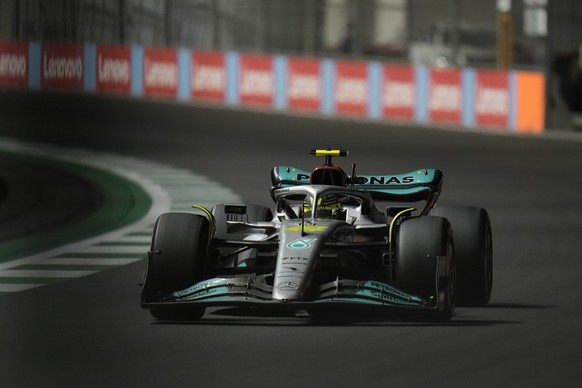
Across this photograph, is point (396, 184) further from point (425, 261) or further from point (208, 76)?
point (208, 76)

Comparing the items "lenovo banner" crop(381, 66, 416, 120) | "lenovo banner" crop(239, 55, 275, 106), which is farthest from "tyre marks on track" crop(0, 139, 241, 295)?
"lenovo banner" crop(239, 55, 275, 106)

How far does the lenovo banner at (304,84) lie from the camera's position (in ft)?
129

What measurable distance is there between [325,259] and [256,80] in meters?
30.5

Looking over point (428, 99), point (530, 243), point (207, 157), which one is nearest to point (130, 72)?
point (428, 99)

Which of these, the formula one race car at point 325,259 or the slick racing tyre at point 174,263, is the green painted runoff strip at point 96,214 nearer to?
the formula one race car at point 325,259

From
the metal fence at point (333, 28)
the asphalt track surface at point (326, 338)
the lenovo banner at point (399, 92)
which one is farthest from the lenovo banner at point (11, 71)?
the metal fence at point (333, 28)

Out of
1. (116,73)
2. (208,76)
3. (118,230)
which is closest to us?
(118,230)

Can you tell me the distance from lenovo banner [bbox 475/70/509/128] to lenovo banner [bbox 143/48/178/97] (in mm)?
10671

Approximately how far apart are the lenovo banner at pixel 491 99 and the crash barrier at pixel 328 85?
0.07ft

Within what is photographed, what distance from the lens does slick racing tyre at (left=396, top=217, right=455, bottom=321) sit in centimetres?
1020

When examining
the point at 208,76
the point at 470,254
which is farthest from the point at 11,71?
the point at 208,76

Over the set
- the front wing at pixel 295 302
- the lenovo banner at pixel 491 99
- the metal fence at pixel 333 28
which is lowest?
the front wing at pixel 295 302

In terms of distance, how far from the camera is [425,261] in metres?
10.2

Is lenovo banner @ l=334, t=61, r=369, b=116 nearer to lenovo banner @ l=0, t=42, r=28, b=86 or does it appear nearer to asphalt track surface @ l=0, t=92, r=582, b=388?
asphalt track surface @ l=0, t=92, r=582, b=388
